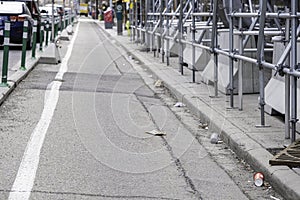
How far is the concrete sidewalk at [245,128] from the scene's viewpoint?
648cm

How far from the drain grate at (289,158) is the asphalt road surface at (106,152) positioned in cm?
39

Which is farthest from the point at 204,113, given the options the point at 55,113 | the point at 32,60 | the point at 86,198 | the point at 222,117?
the point at 32,60

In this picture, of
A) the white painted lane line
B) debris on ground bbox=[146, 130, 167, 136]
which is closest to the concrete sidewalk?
debris on ground bbox=[146, 130, 167, 136]

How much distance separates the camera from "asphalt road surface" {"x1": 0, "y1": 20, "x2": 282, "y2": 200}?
6520 millimetres

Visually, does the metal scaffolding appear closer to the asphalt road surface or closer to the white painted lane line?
the asphalt road surface

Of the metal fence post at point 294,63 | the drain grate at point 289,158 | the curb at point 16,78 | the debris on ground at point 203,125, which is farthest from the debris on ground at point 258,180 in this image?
the curb at point 16,78

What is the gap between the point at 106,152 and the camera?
26.5ft

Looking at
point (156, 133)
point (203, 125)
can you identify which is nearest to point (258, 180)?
point (156, 133)

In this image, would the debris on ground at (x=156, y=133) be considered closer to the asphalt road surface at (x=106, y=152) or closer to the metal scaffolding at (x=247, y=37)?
the asphalt road surface at (x=106, y=152)

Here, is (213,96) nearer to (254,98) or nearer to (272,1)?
(254,98)

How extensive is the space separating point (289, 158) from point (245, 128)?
7.98 ft

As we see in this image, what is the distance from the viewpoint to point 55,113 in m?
10.6

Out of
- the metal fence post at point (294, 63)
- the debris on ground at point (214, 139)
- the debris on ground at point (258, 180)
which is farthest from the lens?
the debris on ground at point (214, 139)

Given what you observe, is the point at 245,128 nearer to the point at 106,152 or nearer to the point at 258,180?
the point at 106,152
